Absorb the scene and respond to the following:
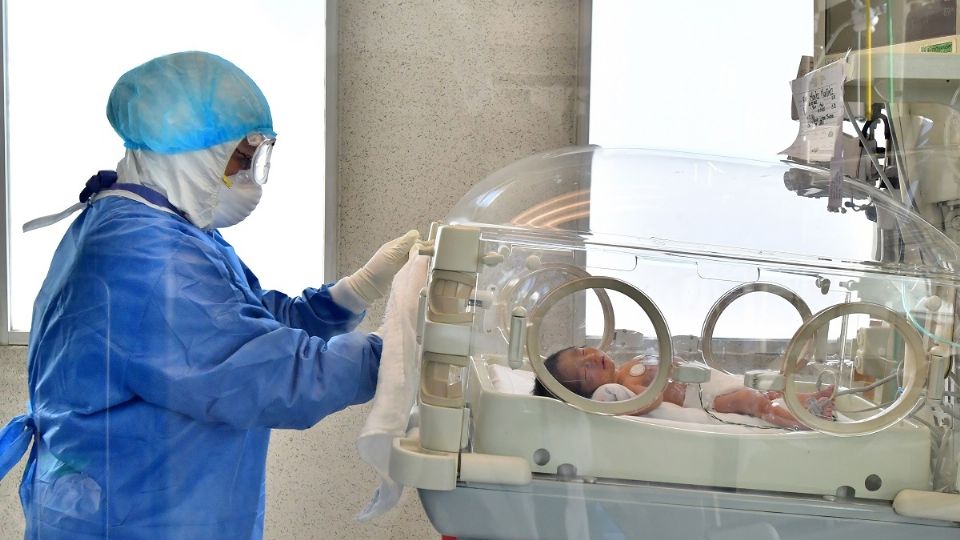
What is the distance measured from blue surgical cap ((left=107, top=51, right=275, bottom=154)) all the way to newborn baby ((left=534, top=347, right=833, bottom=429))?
2.04 feet

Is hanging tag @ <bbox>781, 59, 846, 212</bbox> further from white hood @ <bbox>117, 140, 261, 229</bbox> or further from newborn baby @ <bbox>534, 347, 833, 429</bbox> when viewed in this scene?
white hood @ <bbox>117, 140, 261, 229</bbox>

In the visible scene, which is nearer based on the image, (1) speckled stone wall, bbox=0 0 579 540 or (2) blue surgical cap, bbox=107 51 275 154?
(2) blue surgical cap, bbox=107 51 275 154

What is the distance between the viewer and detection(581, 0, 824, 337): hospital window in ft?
4.74

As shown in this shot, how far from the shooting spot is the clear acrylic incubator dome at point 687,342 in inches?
40.1

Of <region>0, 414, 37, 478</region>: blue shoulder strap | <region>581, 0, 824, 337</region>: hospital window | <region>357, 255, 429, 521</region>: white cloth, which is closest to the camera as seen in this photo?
<region>357, 255, 429, 521</region>: white cloth

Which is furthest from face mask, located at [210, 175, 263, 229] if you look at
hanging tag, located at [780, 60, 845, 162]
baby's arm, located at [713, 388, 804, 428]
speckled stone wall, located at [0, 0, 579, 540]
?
hanging tag, located at [780, 60, 845, 162]

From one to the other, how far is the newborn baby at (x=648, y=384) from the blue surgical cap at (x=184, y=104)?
621 millimetres

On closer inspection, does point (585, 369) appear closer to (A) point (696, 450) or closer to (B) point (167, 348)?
(A) point (696, 450)

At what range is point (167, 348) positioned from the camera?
1188 mm

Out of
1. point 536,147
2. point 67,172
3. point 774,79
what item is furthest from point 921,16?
point 67,172

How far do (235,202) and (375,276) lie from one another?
26 centimetres

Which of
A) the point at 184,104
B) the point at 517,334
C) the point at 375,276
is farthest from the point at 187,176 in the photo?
the point at 517,334

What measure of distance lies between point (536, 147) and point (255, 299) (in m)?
0.53

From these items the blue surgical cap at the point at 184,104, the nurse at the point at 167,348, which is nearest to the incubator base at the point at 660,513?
the nurse at the point at 167,348
